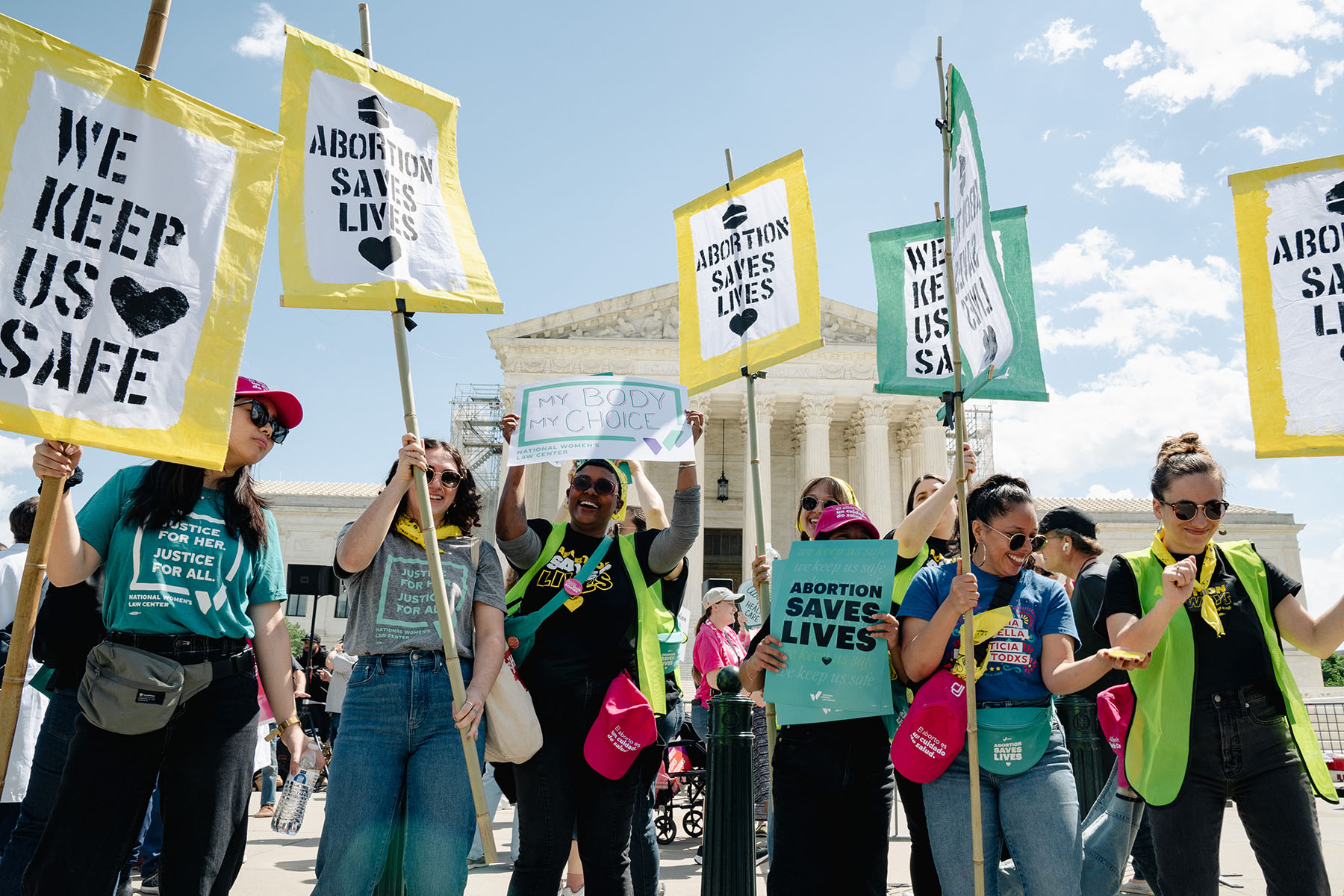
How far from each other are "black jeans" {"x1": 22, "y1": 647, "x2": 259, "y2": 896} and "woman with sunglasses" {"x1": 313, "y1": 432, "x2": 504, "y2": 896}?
0.34 m

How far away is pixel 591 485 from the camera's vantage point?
4199 millimetres

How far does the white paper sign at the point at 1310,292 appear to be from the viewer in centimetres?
350

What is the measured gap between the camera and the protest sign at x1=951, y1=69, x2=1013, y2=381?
148 inches

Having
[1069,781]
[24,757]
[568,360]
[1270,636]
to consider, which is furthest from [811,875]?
[568,360]

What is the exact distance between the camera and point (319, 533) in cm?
4500

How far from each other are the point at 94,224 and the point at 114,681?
140 cm

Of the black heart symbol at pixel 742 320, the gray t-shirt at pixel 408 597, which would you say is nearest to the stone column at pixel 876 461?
the black heart symbol at pixel 742 320

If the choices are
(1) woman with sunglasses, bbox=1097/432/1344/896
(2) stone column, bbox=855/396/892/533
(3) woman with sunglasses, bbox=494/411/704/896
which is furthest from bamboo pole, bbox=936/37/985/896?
(2) stone column, bbox=855/396/892/533

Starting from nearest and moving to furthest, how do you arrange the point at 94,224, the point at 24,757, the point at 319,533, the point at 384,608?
the point at 94,224, the point at 384,608, the point at 24,757, the point at 319,533

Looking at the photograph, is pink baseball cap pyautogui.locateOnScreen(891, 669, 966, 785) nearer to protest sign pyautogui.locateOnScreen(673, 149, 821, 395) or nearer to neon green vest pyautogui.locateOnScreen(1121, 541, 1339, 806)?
neon green vest pyautogui.locateOnScreen(1121, 541, 1339, 806)

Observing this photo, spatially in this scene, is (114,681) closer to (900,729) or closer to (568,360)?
(900,729)

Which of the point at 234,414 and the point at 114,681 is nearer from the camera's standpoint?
the point at 114,681

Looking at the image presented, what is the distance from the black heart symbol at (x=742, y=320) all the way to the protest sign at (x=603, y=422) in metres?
0.70

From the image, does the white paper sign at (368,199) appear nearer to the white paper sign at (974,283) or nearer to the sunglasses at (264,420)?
the sunglasses at (264,420)
